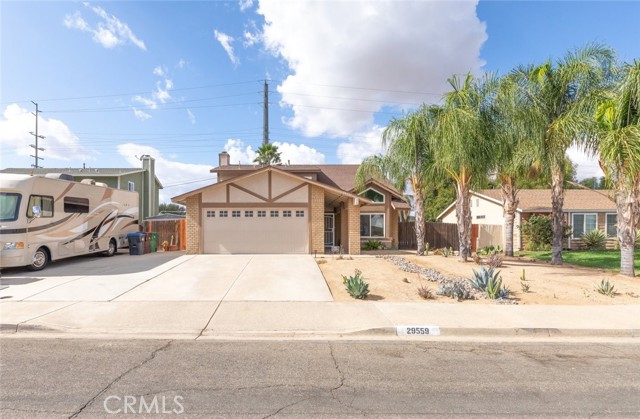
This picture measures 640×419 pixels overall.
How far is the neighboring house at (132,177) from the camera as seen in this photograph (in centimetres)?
2869

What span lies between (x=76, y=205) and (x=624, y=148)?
811 inches

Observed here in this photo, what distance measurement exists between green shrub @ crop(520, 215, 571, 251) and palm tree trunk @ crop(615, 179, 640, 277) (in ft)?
29.3

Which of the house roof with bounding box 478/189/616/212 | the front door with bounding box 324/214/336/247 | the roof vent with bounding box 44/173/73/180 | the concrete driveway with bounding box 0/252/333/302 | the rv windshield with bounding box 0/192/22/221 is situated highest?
the roof vent with bounding box 44/173/73/180

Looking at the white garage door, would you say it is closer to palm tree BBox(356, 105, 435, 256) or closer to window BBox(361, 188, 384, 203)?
palm tree BBox(356, 105, 435, 256)

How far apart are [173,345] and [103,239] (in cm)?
1335

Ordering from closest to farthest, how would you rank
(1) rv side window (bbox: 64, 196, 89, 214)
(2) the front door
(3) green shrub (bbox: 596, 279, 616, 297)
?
(3) green shrub (bbox: 596, 279, 616, 297), (1) rv side window (bbox: 64, 196, 89, 214), (2) the front door

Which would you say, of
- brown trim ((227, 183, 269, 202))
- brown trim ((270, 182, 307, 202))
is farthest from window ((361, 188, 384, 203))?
brown trim ((227, 183, 269, 202))

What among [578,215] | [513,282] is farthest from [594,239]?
[513,282]

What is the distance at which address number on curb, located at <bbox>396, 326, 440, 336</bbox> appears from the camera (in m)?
6.09

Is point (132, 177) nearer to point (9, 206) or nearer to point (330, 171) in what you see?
point (330, 171)

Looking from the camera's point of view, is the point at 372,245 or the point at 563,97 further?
the point at 372,245

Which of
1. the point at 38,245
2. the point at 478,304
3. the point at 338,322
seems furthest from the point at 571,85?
the point at 38,245

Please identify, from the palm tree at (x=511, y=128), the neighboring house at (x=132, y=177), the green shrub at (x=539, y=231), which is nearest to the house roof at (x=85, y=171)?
the neighboring house at (x=132, y=177)

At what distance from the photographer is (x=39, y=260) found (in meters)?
11.9
